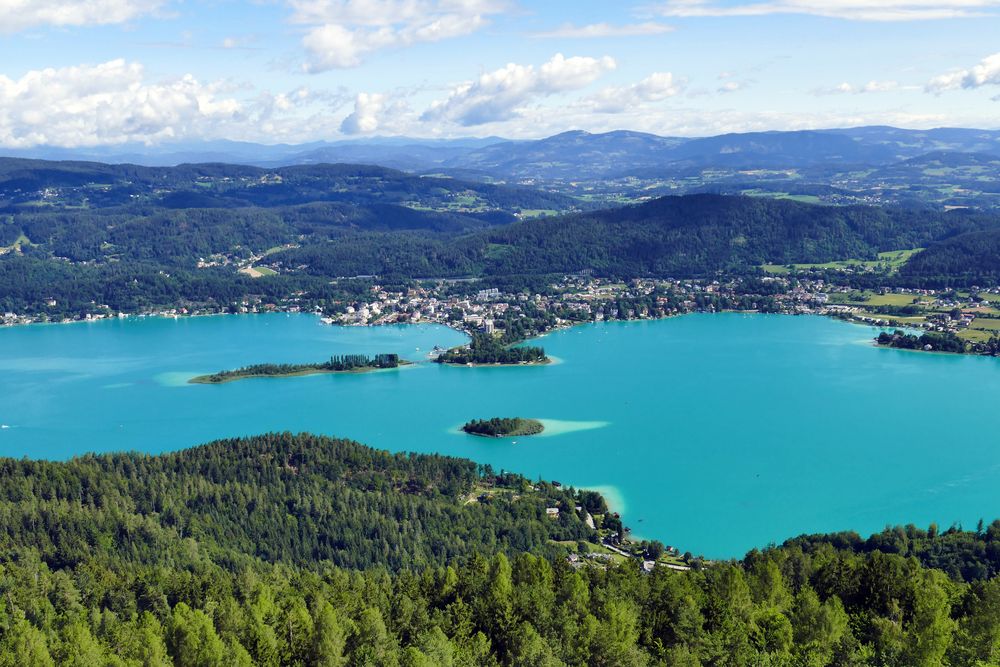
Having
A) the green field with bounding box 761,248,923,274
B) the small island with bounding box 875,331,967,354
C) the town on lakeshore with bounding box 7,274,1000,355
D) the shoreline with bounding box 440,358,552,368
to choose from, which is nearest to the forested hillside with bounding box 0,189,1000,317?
the green field with bounding box 761,248,923,274

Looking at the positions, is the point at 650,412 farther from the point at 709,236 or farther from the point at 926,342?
the point at 709,236

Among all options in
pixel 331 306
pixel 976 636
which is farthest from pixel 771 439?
pixel 331 306

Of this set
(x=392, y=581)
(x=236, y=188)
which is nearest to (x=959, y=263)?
(x=392, y=581)

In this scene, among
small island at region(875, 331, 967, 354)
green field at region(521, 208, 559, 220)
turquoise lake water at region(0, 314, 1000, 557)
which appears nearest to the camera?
turquoise lake water at region(0, 314, 1000, 557)

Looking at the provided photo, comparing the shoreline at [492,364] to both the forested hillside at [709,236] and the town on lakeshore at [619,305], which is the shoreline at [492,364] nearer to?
the town on lakeshore at [619,305]

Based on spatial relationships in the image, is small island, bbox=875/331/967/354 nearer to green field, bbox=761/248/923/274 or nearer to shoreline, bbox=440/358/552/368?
shoreline, bbox=440/358/552/368

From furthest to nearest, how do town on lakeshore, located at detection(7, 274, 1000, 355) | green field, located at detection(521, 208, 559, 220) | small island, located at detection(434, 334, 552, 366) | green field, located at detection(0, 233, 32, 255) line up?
1. green field, located at detection(521, 208, 559, 220)
2. green field, located at detection(0, 233, 32, 255)
3. town on lakeshore, located at detection(7, 274, 1000, 355)
4. small island, located at detection(434, 334, 552, 366)

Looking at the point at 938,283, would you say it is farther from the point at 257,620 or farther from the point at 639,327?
the point at 257,620
